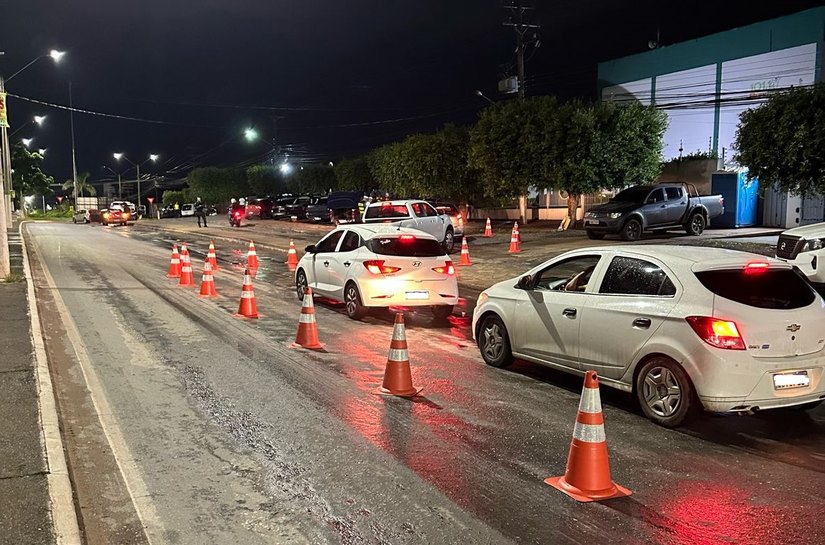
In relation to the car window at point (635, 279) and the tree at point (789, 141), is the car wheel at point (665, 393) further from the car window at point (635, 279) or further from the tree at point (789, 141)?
the tree at point (789, 141)

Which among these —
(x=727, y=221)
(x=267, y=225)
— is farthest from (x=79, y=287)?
(x=267, y=225)

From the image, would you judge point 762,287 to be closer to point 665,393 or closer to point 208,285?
point 665,393

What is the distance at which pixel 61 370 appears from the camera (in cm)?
838

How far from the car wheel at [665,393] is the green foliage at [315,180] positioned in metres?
61.5

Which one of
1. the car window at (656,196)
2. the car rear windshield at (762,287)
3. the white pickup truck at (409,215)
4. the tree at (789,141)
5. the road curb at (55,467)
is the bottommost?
the road curb at (55,467)

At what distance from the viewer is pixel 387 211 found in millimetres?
23062

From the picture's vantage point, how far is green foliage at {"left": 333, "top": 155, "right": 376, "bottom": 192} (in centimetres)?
5884

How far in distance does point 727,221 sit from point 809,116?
1240 centimetres

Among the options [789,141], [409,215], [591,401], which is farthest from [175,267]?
[789,141]

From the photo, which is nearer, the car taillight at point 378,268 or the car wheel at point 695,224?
the car taillight at point 378,268

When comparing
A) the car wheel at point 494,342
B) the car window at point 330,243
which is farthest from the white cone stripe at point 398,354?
the car window at point 330,243

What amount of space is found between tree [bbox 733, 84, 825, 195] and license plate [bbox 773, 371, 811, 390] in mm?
14217

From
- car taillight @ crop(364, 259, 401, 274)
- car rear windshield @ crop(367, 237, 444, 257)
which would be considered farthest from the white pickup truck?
car taillight @ crop(364, 259, 401, 274)

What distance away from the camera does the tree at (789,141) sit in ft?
58.7
